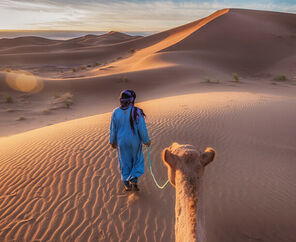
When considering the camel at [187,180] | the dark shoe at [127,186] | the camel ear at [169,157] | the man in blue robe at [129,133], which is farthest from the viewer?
the dark shoe at [127,186]

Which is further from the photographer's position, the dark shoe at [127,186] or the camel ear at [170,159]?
the dark shoe at [127,186]

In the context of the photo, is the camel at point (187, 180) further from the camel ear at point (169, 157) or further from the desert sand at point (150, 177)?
the desert sand at point (150, 177)

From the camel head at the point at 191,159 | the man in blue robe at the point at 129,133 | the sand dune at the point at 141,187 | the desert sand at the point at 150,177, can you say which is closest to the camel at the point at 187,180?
the camel head at the point at 191,159

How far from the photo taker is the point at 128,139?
3871 millimetres

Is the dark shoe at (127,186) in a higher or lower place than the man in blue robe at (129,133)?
lower

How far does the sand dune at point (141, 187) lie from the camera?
3.77m

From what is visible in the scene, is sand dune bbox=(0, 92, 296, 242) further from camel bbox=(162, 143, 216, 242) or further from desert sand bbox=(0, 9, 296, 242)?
camel bbox=(162, 143, 216, 242)

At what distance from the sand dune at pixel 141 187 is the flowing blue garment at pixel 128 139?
76 cm

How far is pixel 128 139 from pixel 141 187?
1.48 m

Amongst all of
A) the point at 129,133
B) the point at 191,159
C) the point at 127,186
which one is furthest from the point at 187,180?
the point at 127,186

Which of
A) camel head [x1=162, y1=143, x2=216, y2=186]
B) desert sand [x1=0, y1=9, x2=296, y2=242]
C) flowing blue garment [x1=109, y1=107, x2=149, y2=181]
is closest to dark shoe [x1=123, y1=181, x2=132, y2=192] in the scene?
desert sand [x1=0, y1=9, x2=296, y2=242]

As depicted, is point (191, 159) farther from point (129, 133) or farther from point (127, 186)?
point (127, 186)

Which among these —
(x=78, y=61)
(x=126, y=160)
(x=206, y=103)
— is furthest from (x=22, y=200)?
(x=78, y=61)

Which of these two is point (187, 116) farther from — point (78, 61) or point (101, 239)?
point (78, 61)
